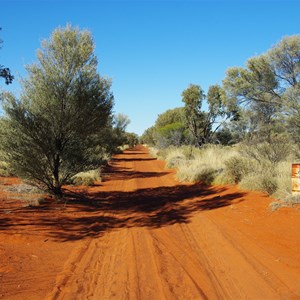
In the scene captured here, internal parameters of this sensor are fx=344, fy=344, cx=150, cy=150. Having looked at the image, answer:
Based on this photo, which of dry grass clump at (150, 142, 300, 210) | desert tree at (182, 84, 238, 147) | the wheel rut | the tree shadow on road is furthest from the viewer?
desert tree at (182, 84, 238, 147)

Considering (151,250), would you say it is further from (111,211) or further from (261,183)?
(261,183)

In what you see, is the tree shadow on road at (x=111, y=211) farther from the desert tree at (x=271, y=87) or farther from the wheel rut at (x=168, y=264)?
the desert tree at (x=271, y=87)

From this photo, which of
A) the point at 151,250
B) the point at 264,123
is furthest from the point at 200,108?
the point at 151,250

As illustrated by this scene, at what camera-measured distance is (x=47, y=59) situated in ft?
43.1

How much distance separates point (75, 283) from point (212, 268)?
240 cm

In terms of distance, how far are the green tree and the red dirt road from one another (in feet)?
5.41

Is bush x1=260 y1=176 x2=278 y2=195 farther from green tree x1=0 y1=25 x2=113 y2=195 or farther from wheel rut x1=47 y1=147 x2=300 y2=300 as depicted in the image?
green tree x1=0 y1=25 x2=113 y2=195

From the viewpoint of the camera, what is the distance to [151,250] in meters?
7.08

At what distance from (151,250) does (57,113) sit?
744 centimetres

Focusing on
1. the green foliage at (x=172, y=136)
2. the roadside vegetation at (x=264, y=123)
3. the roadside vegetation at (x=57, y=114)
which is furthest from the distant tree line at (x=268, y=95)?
the green foliage at (x=172, y=136)

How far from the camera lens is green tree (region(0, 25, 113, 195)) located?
39.8ft

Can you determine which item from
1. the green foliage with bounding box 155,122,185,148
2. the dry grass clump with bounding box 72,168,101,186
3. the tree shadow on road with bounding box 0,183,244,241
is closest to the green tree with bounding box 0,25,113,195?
the tree shadow on road with bounding box 0,183,244,241

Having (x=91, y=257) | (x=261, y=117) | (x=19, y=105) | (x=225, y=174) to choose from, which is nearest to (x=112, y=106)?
(x=19, y=105)

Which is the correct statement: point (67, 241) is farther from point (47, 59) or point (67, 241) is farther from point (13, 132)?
point (47, 59)
